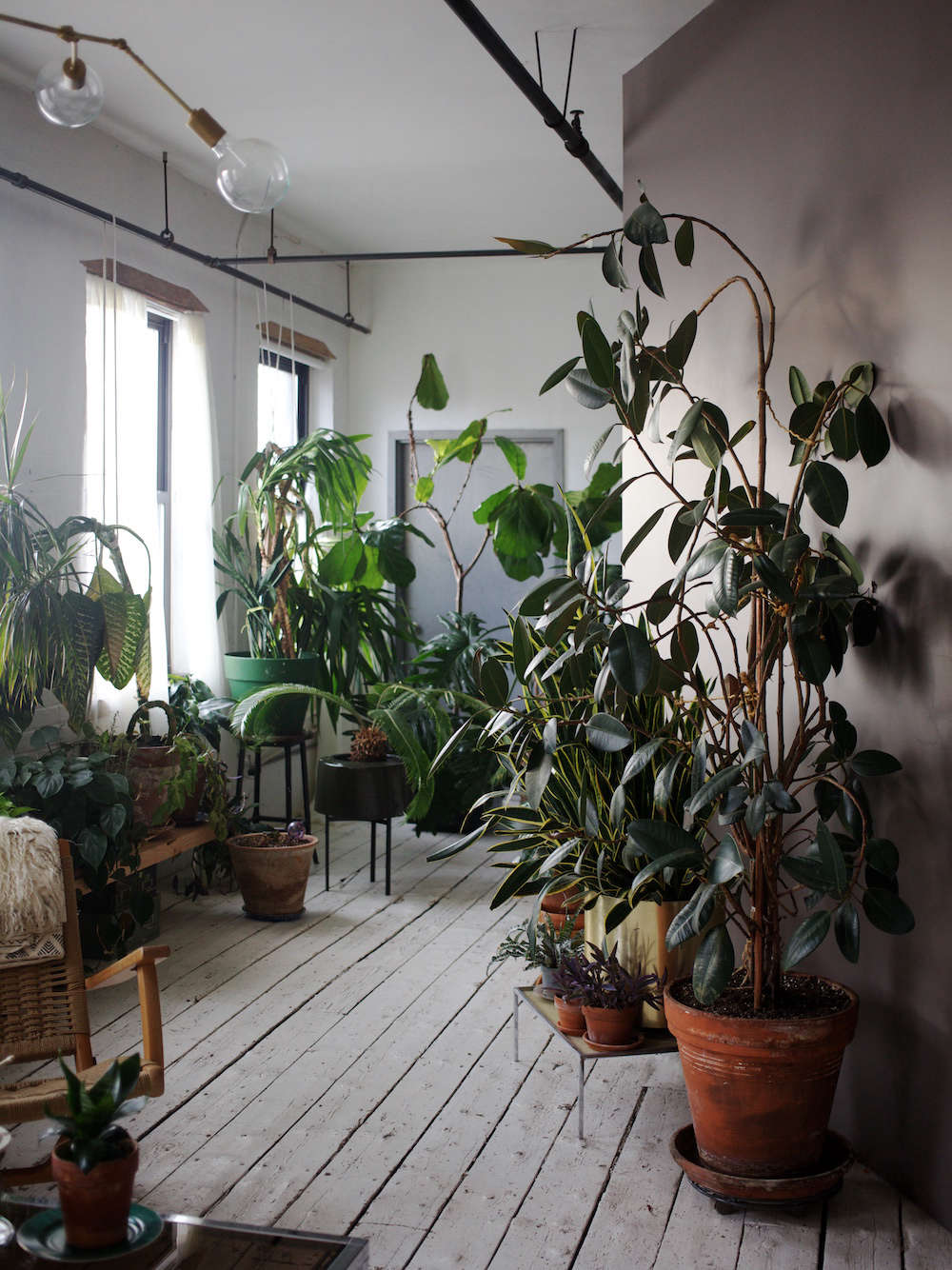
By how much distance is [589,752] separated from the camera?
294 cm

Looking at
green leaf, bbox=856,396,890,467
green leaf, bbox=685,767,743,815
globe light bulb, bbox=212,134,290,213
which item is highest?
globe light bulb, bbox=212,134,290,213

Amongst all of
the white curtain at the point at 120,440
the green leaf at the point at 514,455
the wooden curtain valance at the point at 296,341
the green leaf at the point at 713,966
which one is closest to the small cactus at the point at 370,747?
the white curtain at the point at 120,440

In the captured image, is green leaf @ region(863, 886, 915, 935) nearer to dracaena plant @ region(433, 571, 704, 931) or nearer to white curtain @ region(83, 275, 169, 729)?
dracaena plant @ region(433, 571, 704, 931)

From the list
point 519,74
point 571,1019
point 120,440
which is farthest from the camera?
point 120,440

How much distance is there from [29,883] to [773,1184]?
5.63 ft

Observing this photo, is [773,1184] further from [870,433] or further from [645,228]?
[645,228]

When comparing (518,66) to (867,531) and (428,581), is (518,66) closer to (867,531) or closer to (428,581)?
(867,531)

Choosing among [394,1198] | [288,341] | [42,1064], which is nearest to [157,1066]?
[394,1198]

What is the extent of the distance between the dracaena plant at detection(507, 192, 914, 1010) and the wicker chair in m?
1.07

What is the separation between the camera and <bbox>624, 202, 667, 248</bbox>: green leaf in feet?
7.91

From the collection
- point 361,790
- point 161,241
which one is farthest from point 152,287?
point 361,790

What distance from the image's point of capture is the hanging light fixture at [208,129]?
230 cm

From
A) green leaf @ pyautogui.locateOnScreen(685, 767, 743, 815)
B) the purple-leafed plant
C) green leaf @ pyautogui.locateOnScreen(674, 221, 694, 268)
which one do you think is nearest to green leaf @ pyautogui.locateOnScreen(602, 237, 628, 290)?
green leaf @ pyautogui.locateOnScreen(674, 221, 694, 268)

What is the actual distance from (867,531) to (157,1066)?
73.0 inches
